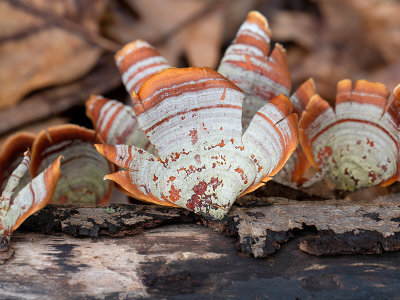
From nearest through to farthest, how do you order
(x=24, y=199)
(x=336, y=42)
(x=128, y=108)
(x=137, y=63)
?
(x=24, y=199) < (x=137, y=63) < (x=128, y=108) < (x=336, y=42)

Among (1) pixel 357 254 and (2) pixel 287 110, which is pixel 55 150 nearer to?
(2) pixel 287 110

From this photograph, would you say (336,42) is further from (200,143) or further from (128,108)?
(200,143)

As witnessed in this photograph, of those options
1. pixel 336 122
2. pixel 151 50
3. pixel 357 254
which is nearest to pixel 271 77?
pixel 336 122

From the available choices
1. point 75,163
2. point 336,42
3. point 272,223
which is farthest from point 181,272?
point 336,42

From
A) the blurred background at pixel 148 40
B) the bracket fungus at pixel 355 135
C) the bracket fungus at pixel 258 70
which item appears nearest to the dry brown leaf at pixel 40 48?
the blurred background at pixel 148 40

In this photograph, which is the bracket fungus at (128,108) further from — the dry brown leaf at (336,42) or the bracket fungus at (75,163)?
the dry brown leaf at (336,42)

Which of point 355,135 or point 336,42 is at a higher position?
point 336,42
